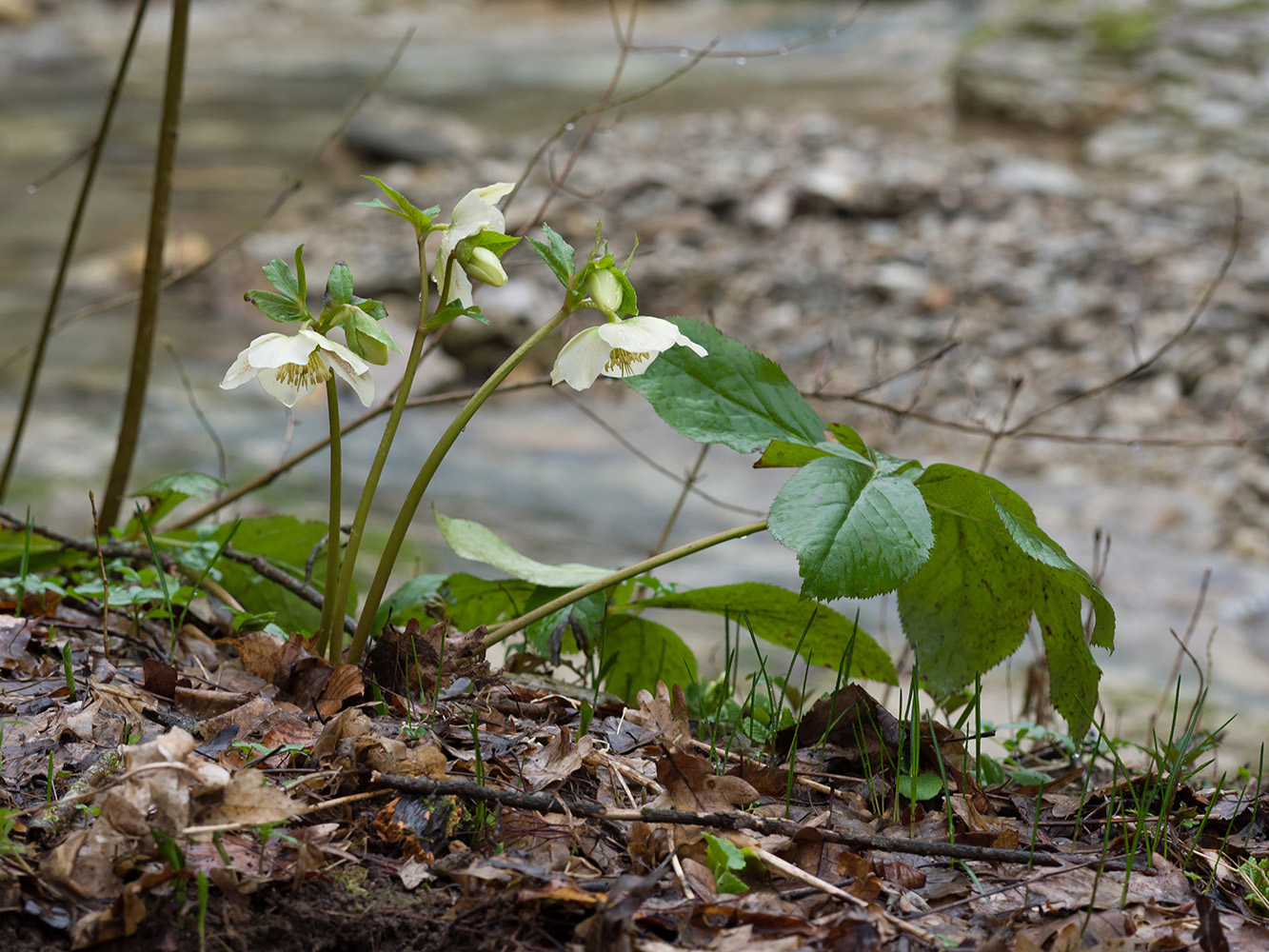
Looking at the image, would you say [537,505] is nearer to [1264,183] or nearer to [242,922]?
[242,922]

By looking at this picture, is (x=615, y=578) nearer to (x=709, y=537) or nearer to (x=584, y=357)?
(x=709, y=537)

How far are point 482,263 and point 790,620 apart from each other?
2.52 feet

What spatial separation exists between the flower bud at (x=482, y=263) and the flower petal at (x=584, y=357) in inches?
4.8

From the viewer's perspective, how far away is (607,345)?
4.26 feet

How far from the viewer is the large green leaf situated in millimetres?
1477

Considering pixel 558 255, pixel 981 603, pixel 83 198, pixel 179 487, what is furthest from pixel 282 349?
pixel 83 198

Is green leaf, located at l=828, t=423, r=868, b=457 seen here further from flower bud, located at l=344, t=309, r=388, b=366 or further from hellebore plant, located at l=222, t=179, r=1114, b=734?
flower bud, located at l=344, t=309, r=388, b=366

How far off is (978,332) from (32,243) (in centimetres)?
755

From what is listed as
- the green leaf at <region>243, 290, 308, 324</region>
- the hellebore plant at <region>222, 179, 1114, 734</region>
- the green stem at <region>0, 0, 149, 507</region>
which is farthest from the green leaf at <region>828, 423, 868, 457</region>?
the green stem at <region>0, 0, 149, 507</region>

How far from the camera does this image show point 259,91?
15.9m

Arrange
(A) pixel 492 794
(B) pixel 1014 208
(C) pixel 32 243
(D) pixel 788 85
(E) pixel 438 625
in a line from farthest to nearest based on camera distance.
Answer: (D) pixel 788 85
(C) pixel 32 243
(B) pixel 1014 208
(E) pixel 438 625
(A) pixel 492 794

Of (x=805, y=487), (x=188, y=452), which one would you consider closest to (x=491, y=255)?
(x=805, y=487)

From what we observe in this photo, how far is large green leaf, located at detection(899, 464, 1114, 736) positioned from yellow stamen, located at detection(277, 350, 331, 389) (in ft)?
2.68

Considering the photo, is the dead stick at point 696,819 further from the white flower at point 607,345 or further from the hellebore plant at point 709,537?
the white flower at point 607,345
